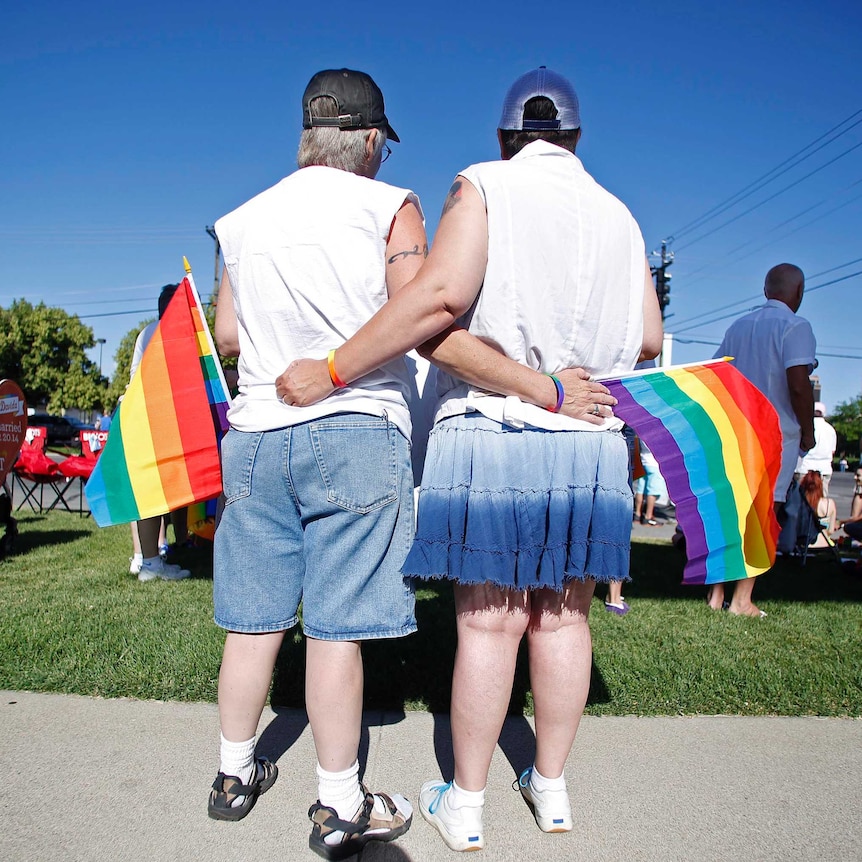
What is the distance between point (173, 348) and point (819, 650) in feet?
11.0

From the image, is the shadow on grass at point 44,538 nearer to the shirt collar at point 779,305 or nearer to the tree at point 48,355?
the shirt collar at point 779,305

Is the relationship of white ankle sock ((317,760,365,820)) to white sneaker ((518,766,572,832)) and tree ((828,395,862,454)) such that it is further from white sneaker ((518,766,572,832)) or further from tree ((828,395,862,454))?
tree ((828,395,862,454))

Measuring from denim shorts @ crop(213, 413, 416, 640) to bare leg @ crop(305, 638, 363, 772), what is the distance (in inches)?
2.1

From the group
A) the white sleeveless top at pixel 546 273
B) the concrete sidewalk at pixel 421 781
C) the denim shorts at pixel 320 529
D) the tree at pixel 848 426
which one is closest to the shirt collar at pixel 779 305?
the concrete sidewalk at pixel 421 781

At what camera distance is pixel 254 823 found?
6.64ft

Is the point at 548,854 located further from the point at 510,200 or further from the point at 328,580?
the point at 510,200

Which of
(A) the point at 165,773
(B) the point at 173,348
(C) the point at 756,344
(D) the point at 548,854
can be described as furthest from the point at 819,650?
(B) the point at 173,348

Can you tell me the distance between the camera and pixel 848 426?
64688 millimetres

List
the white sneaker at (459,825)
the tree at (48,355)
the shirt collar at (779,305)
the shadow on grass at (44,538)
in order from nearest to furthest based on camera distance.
Result: the white sneaker at (459,825), the shirt collar at (779,305), the shadow on grass at (44,538), the tree at (48,355)

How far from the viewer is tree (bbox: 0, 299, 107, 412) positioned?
138 feet

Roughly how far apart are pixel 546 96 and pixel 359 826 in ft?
6.75

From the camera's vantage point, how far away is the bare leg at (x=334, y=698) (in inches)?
73.8

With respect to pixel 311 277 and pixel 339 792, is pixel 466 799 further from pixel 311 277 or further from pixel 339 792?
pixel 311 277

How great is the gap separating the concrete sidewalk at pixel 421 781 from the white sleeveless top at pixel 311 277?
3.78 feet
